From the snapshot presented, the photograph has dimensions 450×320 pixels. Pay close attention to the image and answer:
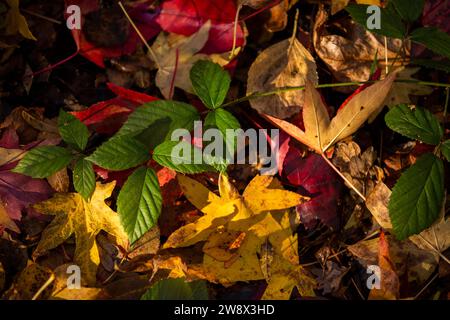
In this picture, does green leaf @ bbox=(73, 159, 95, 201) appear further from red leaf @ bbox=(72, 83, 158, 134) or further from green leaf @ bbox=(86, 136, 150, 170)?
red leaf @ bbox=(72, 83, 158, 134)

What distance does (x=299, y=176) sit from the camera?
151cm

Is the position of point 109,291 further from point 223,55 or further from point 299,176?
point 223,55

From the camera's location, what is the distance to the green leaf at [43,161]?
1.35 m

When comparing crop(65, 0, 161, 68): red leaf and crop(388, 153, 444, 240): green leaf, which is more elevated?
crop(65, 0, 161, 68): red leaf

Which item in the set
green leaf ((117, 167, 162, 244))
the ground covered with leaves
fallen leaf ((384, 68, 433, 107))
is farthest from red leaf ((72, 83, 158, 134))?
fallen leaf ((384, 68, 433, 107))

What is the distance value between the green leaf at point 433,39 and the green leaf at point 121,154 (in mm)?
829

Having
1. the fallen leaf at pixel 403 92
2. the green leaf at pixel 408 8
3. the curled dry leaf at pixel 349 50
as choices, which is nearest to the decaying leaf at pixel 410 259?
the fallen leaf at pixel 403 92

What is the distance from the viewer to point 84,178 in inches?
54.7

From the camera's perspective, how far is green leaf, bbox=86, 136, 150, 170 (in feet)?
4.42

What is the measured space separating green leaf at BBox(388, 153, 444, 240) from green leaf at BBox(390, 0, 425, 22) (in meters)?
0.43

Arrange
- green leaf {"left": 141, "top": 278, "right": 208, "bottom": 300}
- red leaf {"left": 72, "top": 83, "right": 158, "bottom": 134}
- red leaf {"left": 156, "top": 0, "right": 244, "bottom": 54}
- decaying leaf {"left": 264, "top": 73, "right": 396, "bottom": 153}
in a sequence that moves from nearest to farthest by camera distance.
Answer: green leaf {"left": 141, "top": 278, "right": 208, "bottom": 300} < decaying leaf {"left": 264, "top": 73, "right": 396, "bottom": 153} < red leaf {"left": 72, "top": 83, "right": 158, "bottom": 134} < red leaf {"left": 156, "top": 0, "right": 244, "bottom": 54}

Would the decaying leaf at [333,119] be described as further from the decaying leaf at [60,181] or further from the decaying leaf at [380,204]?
the decaying leaf at [60,181]
